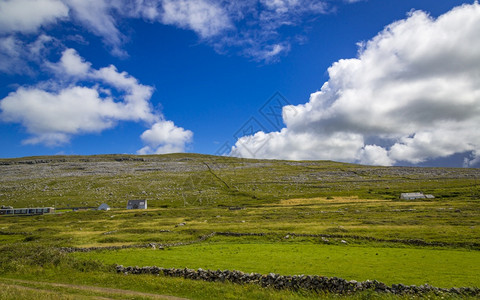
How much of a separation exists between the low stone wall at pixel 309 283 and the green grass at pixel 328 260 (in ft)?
11.2

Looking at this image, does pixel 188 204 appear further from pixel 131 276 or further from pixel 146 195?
pixel 131 276

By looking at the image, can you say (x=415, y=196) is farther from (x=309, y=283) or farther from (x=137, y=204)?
(x=137, y=204)

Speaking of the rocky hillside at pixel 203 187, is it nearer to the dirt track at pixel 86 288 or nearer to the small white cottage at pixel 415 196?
the small white cottage at pixel 415 196

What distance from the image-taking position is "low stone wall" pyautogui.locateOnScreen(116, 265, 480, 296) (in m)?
20.2

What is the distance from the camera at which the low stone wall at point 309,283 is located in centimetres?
2022

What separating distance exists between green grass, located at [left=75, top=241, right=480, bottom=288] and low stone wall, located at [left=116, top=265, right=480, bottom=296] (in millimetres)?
3409

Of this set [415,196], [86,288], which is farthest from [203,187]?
[86,288]

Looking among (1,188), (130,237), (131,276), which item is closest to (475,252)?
(131,276)

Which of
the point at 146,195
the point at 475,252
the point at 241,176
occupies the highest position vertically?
the point at 241,176

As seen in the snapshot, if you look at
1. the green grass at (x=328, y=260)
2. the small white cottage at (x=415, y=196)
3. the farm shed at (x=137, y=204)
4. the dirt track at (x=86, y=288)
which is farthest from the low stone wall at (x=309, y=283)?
the small white cottage at (x=415, y=196)

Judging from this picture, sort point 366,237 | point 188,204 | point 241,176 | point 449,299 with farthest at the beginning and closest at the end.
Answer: point 241,176
point 188,204
point 366,237
point 449,299

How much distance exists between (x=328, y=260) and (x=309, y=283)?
1083 cm

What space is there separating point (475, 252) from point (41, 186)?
646 ft

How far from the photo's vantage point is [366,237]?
44.8 metres
